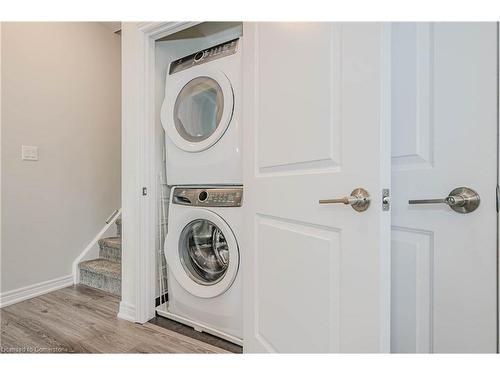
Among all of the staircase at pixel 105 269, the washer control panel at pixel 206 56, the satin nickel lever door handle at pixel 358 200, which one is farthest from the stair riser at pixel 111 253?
→ the satin nickel lever door handle at pixel 358 200

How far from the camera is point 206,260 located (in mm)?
1671

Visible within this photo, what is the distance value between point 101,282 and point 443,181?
2312mm

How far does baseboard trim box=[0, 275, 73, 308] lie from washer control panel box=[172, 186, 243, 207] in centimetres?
132

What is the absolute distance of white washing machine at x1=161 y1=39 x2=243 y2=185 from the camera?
1421mm

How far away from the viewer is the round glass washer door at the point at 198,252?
1514 millimetres

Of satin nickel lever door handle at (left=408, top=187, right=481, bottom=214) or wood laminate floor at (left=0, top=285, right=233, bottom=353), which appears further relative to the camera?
wood laminate floor at (left=0, top=285, right=233, bottom=353)

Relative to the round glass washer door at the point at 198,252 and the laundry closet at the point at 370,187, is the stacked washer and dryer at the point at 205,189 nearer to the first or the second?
the round glass washer door at the point at 198,252

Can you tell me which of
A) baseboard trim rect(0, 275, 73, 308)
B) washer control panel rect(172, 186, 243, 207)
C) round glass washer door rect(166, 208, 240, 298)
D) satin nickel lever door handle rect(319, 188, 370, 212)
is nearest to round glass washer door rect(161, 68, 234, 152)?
washer control panel rect(172, 186, 243, 207)

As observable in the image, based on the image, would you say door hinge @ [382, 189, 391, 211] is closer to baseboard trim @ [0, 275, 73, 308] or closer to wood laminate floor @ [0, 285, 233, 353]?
wood laminate floor @ [0, 285, 233, 353]

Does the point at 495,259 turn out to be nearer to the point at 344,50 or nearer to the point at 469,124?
the point at 469,124

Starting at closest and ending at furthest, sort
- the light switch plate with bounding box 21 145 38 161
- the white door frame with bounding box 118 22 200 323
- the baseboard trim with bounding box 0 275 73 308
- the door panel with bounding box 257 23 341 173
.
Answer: the door panel with bounding box 257 23 341 173 < the white door frame with bounding box 118 22 200 323 < the baseboard trim with bounding box 0 275 73 308 < the light switch plate with bounding box 21 145 38 161

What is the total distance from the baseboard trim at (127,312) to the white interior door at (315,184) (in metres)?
0.84

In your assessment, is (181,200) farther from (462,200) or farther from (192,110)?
(462,200)

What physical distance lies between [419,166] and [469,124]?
0.16m
